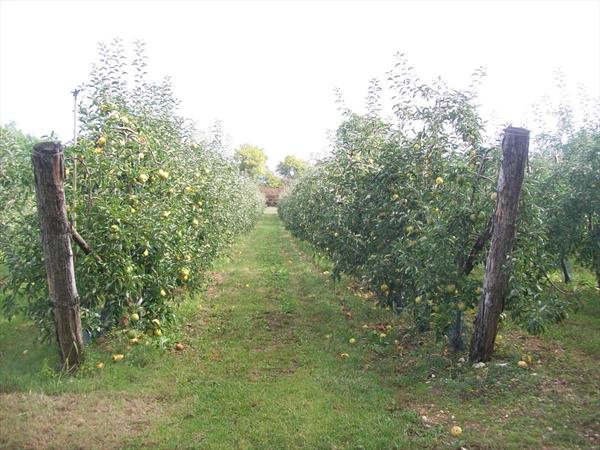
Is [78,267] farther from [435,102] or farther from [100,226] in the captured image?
[435,102]

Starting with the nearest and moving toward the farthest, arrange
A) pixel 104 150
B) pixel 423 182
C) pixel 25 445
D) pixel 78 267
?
pixel 25 445, pixel 78 267, pixel 104 150, pixel 423 182

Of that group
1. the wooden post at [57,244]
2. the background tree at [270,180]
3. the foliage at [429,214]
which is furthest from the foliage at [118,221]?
Answer: the background tree at [270,180]

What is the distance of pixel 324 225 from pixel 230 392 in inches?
215

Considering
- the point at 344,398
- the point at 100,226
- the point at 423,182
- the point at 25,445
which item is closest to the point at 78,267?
the point at 100,226

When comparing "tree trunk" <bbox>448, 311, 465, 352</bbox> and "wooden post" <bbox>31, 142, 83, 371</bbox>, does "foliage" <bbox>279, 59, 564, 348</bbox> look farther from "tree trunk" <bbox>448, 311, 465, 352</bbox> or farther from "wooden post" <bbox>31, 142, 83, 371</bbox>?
"wooden post" <bbox>31, 142, 83, 371</bbox>

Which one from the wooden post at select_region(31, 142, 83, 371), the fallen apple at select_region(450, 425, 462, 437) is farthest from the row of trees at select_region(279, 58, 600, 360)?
the wooden post at select_region(31, 142, 83, 371)

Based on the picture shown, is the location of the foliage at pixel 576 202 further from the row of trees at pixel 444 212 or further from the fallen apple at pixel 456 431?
the fallen apple at pixel 456 431

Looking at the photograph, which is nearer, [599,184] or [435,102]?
[435,102]

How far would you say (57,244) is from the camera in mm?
4680

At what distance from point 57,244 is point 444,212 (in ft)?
13.3

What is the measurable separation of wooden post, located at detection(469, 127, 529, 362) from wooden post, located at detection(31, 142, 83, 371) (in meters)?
4.17

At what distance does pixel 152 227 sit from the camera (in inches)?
215

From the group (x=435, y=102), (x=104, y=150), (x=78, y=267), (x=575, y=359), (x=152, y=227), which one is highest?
(x=435, y=102)

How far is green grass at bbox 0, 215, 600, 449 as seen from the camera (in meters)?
3.85
